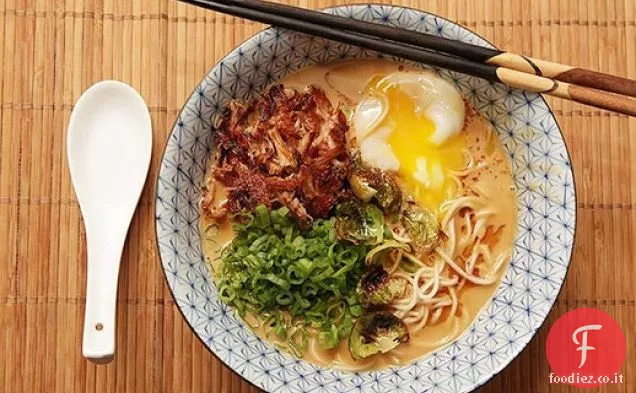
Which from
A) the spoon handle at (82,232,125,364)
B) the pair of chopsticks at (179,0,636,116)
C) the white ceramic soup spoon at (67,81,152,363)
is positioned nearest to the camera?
the pair of chopsticks at (179,0,636,116)

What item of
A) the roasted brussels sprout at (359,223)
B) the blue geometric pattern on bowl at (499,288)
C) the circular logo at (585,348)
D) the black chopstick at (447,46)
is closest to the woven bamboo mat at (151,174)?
the circular logo at (585,348)

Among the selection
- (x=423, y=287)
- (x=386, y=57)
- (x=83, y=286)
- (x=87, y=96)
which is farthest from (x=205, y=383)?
(x=386, y=57)

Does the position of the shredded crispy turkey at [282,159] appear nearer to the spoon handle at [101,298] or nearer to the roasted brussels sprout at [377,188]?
the roasted brussels sprout at [377,188]

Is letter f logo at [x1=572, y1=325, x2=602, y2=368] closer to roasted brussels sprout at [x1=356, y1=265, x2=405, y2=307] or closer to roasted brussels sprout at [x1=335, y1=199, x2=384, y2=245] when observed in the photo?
roasted brussels sprout at [x1=356, y1=265, x2=405, y2=307]

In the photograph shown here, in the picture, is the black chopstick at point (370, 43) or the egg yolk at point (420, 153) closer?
the black chopstick at point (370, 43)

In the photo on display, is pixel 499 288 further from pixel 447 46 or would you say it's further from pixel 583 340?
pixel 447 46

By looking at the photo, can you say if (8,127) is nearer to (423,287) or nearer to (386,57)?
(386,57)

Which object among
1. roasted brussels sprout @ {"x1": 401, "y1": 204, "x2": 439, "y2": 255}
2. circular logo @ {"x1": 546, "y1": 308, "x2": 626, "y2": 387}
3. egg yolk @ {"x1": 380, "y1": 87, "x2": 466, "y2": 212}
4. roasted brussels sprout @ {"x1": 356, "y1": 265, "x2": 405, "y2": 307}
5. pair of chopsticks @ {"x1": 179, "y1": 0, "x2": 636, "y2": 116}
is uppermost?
pair of chopsticks @ {"x1": 179, "y1": 0, "x2": 636, "y2": 116}

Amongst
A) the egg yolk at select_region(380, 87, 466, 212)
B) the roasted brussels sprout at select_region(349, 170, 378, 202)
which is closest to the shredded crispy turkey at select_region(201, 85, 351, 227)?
the roasted brussels sprout at select_region(349, 170, 378, 202)
